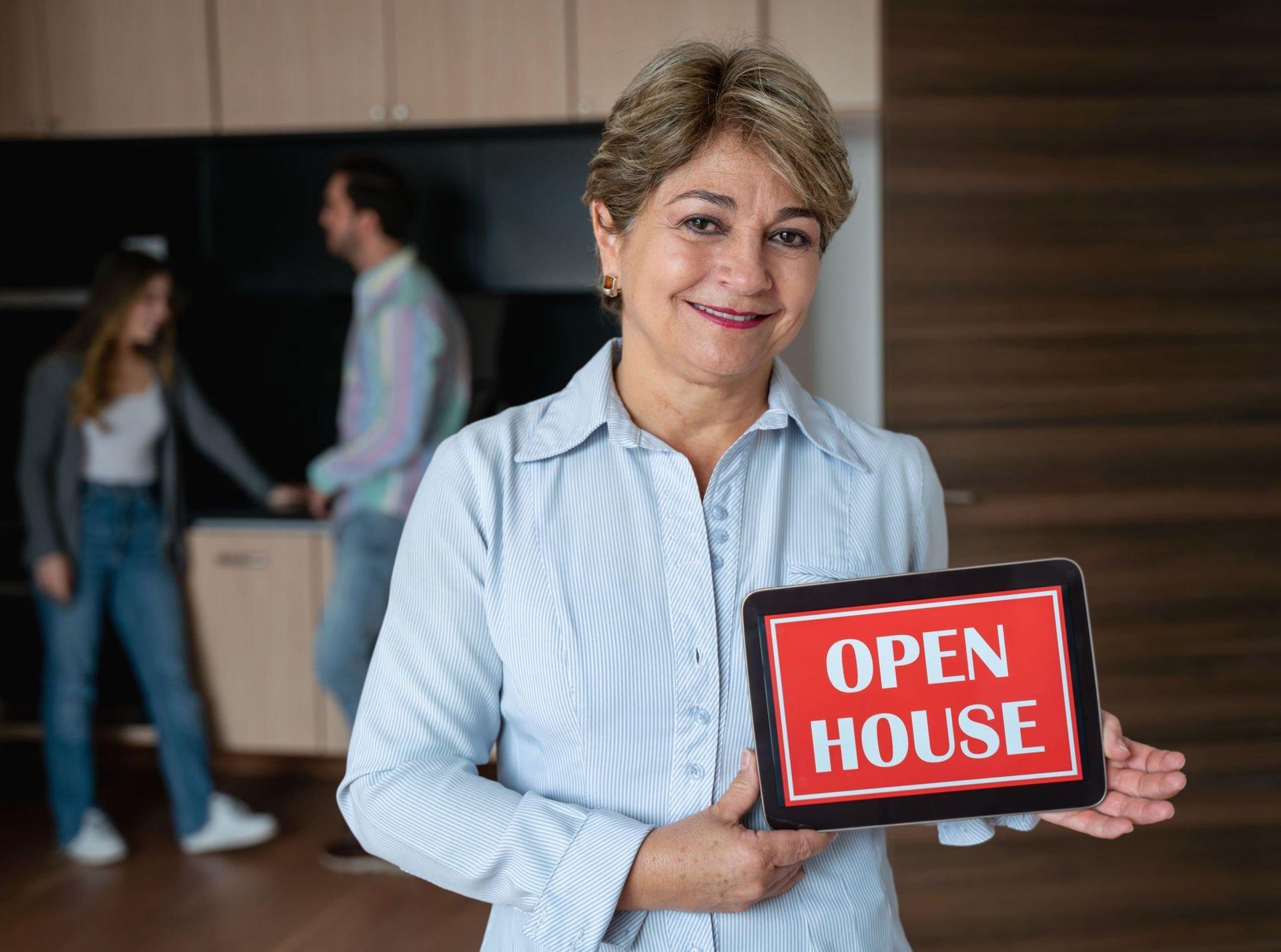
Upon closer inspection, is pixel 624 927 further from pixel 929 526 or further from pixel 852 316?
pixel 852 316

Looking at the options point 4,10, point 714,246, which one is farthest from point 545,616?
point 4,10

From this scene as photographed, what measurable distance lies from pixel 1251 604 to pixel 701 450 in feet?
6.10

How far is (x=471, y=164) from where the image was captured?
3570mm

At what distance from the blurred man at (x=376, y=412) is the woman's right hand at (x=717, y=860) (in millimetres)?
2055

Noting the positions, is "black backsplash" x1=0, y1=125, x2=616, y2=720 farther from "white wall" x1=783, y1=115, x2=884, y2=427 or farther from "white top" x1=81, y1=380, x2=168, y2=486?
"white wall" x1=783, y1=115, x2=884, y2=427

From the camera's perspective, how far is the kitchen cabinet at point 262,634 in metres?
3.28

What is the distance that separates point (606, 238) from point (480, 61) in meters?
2.30

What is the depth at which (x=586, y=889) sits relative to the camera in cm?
87

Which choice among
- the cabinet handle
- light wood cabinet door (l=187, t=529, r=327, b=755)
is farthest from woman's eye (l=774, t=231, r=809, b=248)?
the cabinet handle

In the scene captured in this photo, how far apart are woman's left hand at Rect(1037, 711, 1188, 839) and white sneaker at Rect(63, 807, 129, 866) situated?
2691 millimetres

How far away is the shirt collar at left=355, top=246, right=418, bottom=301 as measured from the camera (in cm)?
286

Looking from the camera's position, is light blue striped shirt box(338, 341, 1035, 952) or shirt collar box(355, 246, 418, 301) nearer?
light blue striped shirt box(338, 341, 1035, 952)

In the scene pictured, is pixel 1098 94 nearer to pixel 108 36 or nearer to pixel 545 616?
pixel 545 616

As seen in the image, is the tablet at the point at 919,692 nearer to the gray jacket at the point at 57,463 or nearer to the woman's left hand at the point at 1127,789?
the woman's left hand at the point at 1127,789
